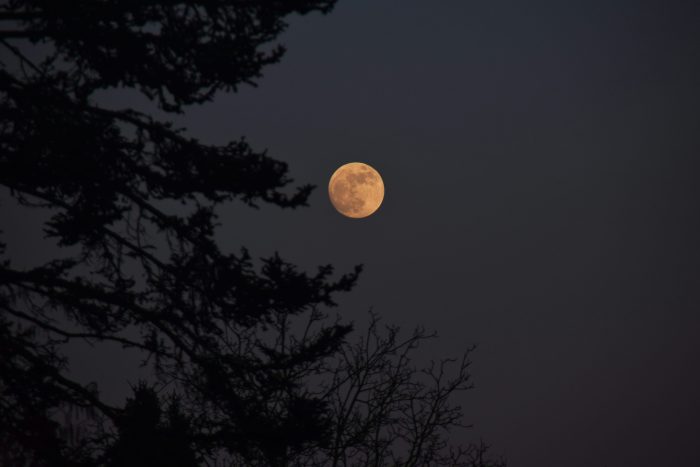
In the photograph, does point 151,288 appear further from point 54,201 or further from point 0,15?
point 0,15

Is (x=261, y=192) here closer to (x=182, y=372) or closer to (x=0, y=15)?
(x=182, y=372)

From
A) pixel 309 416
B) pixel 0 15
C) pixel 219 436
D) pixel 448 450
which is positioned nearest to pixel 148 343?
pixel 219 436

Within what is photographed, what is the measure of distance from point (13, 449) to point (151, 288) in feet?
5.85

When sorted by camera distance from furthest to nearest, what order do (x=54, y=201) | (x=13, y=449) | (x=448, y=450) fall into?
(x=448, y=450)
(x=54, y=201)
(x=13, y=449)

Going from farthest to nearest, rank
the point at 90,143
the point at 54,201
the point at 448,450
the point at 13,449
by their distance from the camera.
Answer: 1. the point at 448,450
2. the point at 54,201
3. the point at 90,143
4. the point at 13,449

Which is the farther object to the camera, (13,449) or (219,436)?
(219,436)

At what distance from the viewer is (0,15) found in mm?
6352

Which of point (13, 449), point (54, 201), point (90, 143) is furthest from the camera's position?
point (54, 201)

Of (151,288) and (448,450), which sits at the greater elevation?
(448,450)

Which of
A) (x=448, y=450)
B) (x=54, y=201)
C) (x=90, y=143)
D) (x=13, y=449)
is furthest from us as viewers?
(x=448, y=450)

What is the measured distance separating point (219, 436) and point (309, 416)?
0.86 metres

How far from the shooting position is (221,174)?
6500 millimetres

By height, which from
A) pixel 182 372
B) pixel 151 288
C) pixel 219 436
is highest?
pixel 151 288

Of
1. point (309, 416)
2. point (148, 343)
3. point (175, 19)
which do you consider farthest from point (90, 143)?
point (309, 416)
